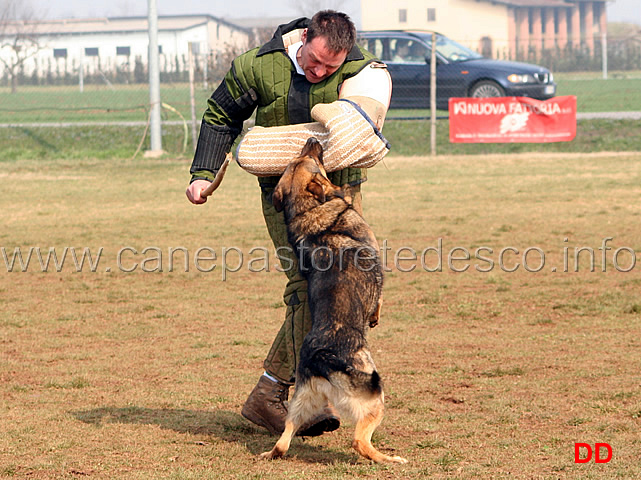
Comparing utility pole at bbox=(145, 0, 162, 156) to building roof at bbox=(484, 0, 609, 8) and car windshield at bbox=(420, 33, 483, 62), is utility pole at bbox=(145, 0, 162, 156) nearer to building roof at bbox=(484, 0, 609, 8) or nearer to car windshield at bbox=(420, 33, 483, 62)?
car windshield at bbox=(420, 33, 483, 62)

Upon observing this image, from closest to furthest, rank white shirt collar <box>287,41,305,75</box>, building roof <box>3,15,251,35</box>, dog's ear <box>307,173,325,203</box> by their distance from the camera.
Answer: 1. dog's ear <box>307,173,325,203</box>
2. white shirt collar <box>287,41,305,75</box>
3. building roof <box>3,15,251,35</box>

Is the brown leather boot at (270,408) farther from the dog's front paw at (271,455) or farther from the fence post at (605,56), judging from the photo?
the fence post at (605,56)

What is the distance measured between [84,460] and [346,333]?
50.5 inches

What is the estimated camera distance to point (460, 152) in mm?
17734

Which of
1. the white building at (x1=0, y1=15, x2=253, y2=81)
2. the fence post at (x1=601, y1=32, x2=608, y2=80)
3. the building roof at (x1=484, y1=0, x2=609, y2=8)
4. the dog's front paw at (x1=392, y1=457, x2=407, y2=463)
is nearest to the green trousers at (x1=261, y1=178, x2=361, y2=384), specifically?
the dog's front paw at (x1=392, y1=457, x2=407, y2=463)

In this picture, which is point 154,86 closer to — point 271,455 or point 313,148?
point 313,148

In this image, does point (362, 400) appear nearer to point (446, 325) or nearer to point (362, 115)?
point (362, 115)

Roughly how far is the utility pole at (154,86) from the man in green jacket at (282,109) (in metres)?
14.5

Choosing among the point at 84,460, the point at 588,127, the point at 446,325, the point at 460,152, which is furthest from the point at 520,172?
the point at 84,460

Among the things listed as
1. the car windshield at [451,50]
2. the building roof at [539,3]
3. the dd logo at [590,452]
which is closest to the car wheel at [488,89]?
the car windshield at [451,50]

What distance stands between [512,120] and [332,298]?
1425 centimetres

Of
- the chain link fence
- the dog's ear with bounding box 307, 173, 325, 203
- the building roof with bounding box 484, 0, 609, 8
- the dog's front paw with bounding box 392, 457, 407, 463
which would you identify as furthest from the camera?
the building roof with bounding box 484, 0, 609, 8

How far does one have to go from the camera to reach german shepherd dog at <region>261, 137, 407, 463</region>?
3.55m

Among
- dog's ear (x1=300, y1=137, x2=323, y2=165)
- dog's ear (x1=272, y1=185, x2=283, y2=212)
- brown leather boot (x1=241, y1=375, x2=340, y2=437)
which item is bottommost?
brown leather boot (x1=241, y1=375, x2=340, y2=437)
